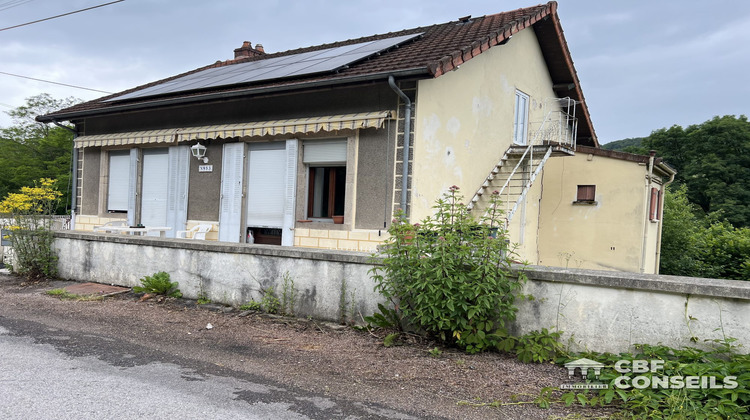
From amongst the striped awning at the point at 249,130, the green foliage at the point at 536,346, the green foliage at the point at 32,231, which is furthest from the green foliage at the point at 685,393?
the green foliage at the point at 32,231

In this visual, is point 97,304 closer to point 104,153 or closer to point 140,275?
point 140,275

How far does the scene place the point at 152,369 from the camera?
4434mm

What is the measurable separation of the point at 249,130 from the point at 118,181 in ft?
16.1

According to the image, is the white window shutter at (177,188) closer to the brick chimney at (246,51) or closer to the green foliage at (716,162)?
the brick chimney at (246,51)

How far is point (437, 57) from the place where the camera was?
27.5 feet

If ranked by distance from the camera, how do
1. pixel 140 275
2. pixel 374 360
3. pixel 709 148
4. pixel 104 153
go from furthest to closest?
pixel 709 148
pixel 104 153
pixel 140 275
pixel 374 360

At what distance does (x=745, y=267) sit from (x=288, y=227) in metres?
18.1

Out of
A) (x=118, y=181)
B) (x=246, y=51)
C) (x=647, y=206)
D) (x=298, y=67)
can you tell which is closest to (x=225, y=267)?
(x=298, y=67)

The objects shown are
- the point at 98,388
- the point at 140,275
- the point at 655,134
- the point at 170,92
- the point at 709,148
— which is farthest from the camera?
the point at 655,134

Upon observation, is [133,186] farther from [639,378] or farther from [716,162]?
[716,162]

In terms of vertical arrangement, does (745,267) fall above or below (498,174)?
below

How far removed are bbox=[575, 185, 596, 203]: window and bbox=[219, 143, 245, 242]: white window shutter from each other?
27.8 feet

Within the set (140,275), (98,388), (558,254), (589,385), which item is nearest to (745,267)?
(558,254)

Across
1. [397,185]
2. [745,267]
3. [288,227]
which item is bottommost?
[745,267]
